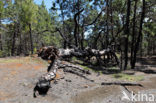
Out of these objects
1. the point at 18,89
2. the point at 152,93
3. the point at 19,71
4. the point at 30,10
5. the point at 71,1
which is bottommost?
the point at 152,93

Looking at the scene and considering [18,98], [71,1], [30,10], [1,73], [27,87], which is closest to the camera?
[18,98]

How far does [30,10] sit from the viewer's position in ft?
42.9

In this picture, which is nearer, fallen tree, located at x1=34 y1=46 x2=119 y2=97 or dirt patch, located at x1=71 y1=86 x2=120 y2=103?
dirt patch, located at x1=71 y1=86 x2=120 y2=103

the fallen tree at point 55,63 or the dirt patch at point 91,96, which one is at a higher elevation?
the fallen tree at point 55,63

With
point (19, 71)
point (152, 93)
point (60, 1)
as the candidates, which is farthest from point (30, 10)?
point (152, 93)

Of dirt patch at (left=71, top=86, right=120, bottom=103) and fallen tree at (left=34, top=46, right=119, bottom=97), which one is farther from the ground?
fallen tree at (left=34, top=46, right=119, bottom=97)

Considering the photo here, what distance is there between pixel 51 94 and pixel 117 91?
2266 mm

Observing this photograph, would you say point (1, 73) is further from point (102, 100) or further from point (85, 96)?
point (102, 100)

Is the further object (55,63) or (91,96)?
(55,63)

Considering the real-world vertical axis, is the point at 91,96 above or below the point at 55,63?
below

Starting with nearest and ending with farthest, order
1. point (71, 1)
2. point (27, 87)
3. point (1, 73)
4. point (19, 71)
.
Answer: point (27, 87) < point (1, 73) < point (19, 71) < point (71, 1)

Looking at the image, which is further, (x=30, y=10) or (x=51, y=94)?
(x=30, y=10)

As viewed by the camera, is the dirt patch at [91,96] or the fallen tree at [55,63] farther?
the fallen tree at [55,63]

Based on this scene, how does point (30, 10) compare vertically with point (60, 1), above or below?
below
